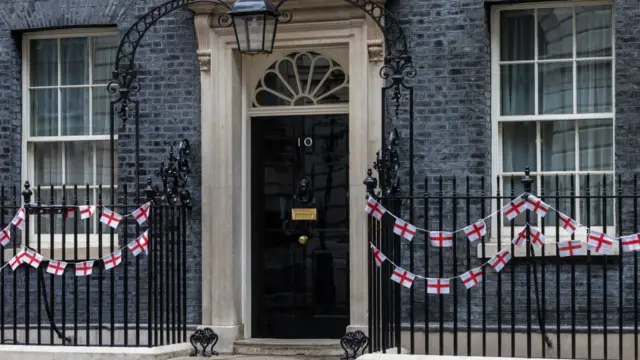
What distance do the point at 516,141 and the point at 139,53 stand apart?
4.04 meters

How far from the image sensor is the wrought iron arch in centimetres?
1016

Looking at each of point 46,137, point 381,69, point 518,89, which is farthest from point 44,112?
point 518,89

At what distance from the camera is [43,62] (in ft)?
41.1

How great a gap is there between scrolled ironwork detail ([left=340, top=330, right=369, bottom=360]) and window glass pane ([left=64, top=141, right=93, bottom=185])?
359 centimetres

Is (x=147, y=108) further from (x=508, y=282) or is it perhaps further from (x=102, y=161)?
(x=508, y=282)

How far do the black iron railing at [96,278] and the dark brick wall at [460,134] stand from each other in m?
2.33

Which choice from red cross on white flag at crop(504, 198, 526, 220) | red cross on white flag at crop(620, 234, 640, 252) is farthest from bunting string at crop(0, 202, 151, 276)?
red cross on white flag at crop(620, 234, 640, 252)

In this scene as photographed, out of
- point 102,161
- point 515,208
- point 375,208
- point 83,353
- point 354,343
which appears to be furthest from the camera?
point 102,161

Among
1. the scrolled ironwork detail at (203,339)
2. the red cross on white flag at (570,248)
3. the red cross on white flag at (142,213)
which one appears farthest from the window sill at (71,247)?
the red cross on white flag at (570,248)

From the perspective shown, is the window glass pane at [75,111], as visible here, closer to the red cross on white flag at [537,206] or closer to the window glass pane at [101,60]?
the window glass pane at [101,60]

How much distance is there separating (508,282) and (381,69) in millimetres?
2347

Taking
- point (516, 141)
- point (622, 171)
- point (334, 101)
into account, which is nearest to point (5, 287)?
point (334, 101)

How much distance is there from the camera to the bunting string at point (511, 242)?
9.39 metres

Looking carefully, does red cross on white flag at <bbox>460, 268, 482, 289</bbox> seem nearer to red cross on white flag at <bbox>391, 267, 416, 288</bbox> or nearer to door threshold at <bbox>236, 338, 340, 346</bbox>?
red cross on white flag at <bbox>391, 267, 416, 288</bbox>
